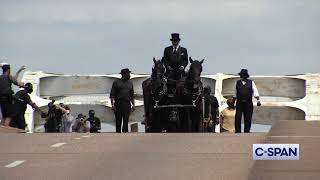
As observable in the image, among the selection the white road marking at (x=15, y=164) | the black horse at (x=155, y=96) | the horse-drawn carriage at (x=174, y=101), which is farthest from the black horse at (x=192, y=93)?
the white road marking at (x=15, y=164)

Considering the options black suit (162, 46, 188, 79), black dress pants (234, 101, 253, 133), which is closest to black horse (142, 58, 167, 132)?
black suit (162, 46, 188, 79)

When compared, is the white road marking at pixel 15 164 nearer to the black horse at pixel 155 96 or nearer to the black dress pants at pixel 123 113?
the black horse at pixel 155 96

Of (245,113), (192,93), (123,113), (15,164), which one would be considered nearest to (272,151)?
(15,164)

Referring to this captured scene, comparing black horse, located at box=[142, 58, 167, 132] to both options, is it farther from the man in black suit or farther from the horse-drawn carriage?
the man in black suit

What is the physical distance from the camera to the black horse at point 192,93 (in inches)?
917

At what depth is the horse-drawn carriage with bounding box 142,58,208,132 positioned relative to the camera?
2333 cm

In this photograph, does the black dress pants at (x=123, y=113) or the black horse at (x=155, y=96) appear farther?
the black dress pants at (x=123, y=113)

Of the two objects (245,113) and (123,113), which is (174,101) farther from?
(245,113)

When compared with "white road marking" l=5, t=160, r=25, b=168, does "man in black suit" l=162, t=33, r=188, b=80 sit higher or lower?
higher

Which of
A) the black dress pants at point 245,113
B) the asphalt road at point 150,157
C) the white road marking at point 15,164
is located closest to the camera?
the asphalt road at point 150,157

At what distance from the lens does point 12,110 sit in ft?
78.2

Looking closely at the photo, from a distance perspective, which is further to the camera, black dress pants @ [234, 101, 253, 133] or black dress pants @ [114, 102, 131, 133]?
black dress pants @ [114, 102, 131, 133]

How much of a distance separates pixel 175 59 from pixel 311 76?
14872 mm

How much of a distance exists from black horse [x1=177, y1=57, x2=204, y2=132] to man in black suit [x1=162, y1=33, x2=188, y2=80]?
28 cm
